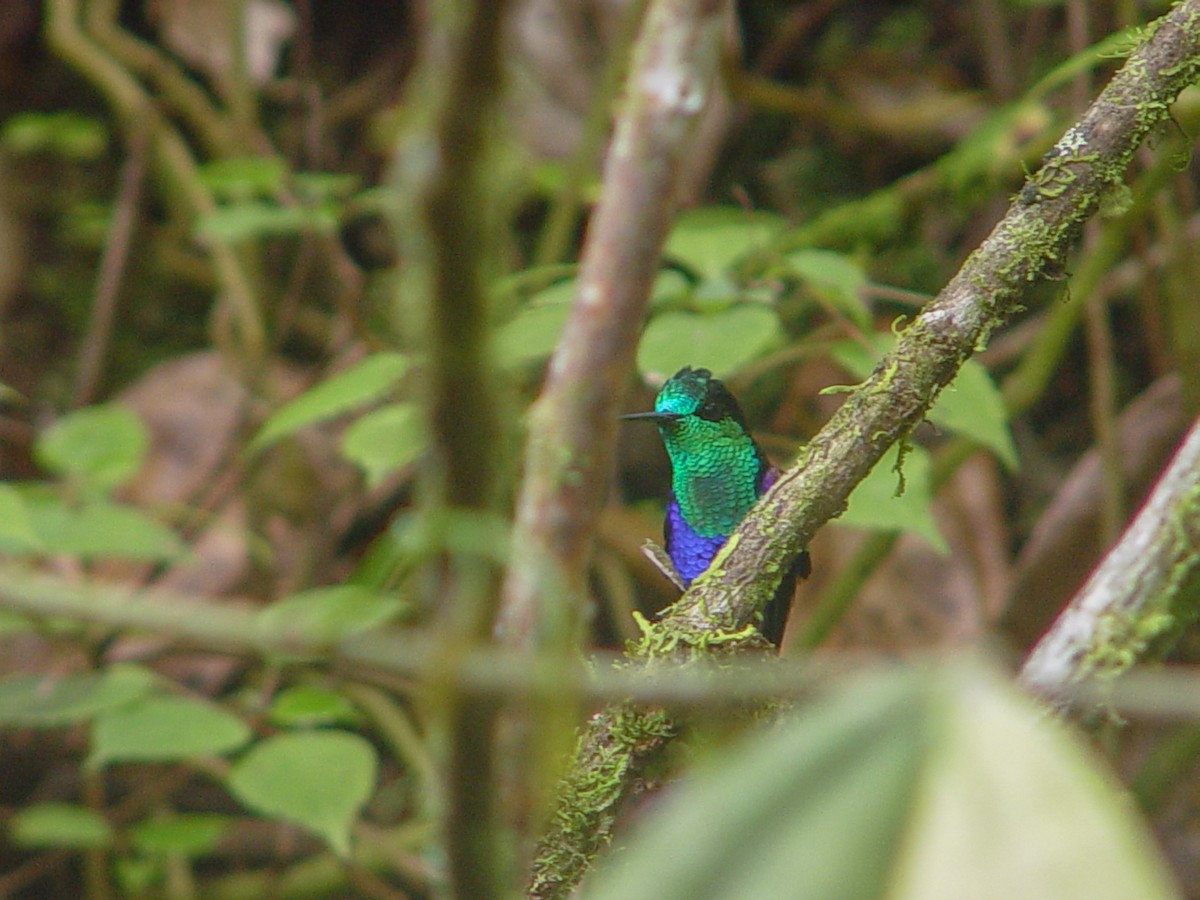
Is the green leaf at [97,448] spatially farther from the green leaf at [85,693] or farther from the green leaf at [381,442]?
the green leaf at [381,442]

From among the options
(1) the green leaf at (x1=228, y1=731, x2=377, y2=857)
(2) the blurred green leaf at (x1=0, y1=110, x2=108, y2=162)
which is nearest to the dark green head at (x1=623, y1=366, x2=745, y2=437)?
(1) the green leaf at (x1=228, y1=731, x2=377, y2=857)

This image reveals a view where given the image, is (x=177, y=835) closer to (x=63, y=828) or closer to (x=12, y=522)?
(x=63, y=828)

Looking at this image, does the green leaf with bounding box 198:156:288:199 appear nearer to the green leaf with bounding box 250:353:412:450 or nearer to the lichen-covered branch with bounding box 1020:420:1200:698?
the green leaf with bounding box 250:353:412:450

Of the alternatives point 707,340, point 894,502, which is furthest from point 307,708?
point 894,502

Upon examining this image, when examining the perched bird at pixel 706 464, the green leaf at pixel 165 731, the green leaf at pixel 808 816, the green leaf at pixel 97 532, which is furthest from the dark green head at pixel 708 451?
the green leaf at pixel 808 816

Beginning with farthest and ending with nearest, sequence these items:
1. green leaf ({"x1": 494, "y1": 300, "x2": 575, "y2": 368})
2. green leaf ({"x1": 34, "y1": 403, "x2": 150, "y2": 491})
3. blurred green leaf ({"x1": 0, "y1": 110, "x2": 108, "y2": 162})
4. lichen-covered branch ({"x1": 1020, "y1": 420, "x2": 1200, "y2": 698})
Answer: blurred green leaf ({"x1": 0, "y1": 110, "x2": 108, "y2": 162})
green leaf ({"x1": 34, "y1": 403, "x2": 150, "y2": 491})
green leaf ({"x1": 494, "y1": 300, "x2": 575, "y2": 368})
lichen-covered branch ({"x1": 1020, "y1": 420, "x2": 1200, "y2": 698})

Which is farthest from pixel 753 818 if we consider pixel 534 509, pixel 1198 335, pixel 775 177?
pixel 775 177
